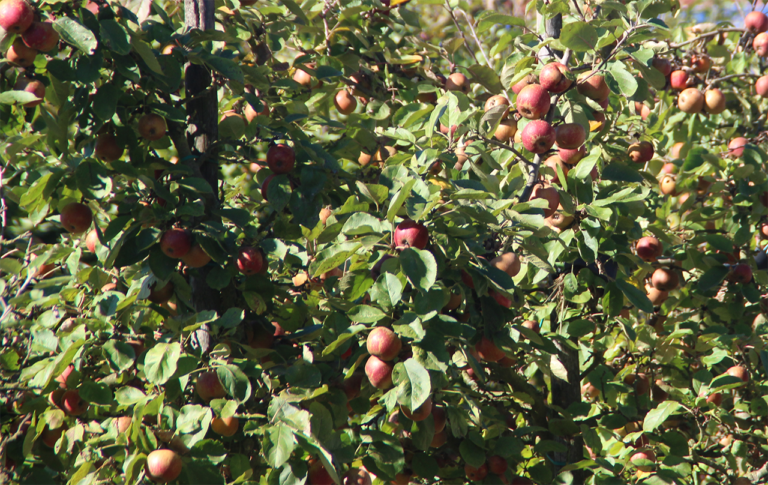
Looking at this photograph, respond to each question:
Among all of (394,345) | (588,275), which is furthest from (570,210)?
(394,345)

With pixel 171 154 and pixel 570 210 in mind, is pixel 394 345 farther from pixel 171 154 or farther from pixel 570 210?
pixel 171 154

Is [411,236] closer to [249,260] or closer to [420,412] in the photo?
[420,412]

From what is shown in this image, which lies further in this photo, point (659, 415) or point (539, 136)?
point (659, 415)

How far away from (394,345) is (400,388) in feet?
0.46

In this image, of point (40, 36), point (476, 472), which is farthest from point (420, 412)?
point (40, 36)

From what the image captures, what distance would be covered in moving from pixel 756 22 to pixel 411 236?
2.65 meters

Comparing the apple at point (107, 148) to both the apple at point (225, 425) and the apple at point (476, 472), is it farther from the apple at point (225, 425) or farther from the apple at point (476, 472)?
the apple at point (476, 472)

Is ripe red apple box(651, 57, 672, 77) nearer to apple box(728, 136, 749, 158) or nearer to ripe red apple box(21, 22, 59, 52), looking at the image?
apple box(728, 136, 749, 158)

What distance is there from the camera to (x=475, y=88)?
2.88m

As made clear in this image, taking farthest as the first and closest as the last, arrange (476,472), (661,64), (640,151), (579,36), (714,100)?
1. (714,100)
2. (661,64)
3. (640,151)
4. (476,472)
5. (579,36)

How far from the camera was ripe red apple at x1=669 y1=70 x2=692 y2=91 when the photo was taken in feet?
10.3

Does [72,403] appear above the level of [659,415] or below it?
above

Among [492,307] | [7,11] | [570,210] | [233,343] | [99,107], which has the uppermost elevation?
[7,11]

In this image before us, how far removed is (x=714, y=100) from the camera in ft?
10.3
